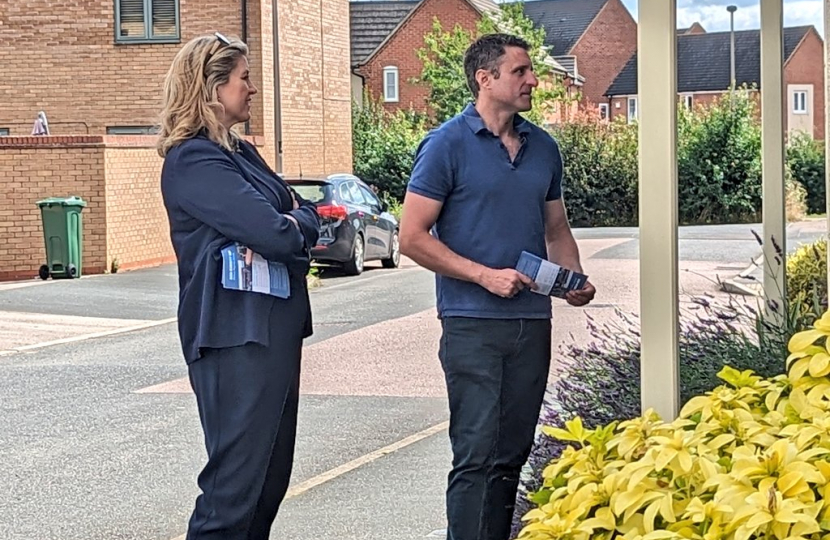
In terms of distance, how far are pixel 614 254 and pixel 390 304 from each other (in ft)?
34.7

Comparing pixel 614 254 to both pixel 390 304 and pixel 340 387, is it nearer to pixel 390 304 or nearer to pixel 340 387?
pixel 390 304

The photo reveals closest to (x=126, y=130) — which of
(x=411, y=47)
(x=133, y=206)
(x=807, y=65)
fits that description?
(x=133, y=206)

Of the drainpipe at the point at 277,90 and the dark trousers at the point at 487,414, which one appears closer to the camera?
the dark trousers at the point at 487,414

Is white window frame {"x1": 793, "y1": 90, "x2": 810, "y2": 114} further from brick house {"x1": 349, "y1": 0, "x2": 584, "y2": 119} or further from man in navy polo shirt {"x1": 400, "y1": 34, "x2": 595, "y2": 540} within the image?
man in navy polo shirt {"x1": 400, "y1": 34, "x2": 595, "y2": 540}

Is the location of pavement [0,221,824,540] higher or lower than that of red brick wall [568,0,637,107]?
lower

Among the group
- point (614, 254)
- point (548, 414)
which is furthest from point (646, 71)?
point (614, 254)

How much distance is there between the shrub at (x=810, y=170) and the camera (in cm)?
4184

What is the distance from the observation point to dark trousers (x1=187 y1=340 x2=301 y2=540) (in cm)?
427

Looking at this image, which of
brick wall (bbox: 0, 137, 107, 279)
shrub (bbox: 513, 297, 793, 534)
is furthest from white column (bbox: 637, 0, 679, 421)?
brick wall (bbox: 0, 137, 107, 279)

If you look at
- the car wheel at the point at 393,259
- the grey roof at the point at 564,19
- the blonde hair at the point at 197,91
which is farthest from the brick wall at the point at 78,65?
the grey roof at the point at 564,19

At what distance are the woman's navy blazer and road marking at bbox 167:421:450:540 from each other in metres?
2.33

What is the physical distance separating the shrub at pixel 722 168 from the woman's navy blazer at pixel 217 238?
34619mm

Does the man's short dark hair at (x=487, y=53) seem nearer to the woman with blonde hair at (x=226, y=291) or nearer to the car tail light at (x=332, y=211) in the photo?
the woman with blonde hair at (x=226, y=291)

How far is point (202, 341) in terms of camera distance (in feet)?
13.9
